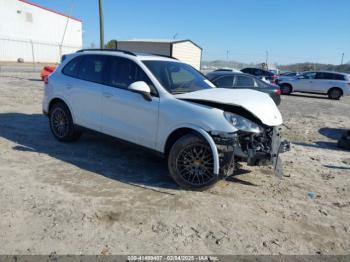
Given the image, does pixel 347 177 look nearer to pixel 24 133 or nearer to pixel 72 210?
pixel 72 210

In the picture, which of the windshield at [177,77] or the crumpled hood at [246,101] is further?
the windshield at [177,77]

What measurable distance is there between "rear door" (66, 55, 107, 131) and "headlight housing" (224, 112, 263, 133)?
2412mm

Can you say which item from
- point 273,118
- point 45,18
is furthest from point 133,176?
point 45,18

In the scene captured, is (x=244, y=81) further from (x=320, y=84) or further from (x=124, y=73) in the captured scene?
(x=320, y=84)

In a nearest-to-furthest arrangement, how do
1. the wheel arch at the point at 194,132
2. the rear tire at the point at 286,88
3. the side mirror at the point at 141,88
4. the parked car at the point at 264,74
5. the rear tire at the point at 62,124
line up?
the wheel arch at the point at 194,132, the side mirror at the point at 141,88, the rear tire at the point at 62,124, the rear tire at the point at 286,88, the parked car at the point at 264,74

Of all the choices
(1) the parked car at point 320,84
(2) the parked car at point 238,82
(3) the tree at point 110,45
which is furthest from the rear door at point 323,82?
(3) the tree at point 110,45

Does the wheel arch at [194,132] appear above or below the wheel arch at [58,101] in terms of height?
below

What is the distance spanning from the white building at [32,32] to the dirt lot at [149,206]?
35109mm

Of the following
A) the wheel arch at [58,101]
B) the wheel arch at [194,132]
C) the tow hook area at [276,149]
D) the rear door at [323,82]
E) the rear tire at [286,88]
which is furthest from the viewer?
the rear tire at [286,88]

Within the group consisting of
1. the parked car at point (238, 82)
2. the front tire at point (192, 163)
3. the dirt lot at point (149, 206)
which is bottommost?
the dirt lot at point (149, 206)

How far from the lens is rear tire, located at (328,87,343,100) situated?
2139cm

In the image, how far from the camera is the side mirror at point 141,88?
4.85 m

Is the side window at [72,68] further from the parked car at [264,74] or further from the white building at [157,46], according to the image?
the white building at [157,46]

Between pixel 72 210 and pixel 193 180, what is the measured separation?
5.46ft
